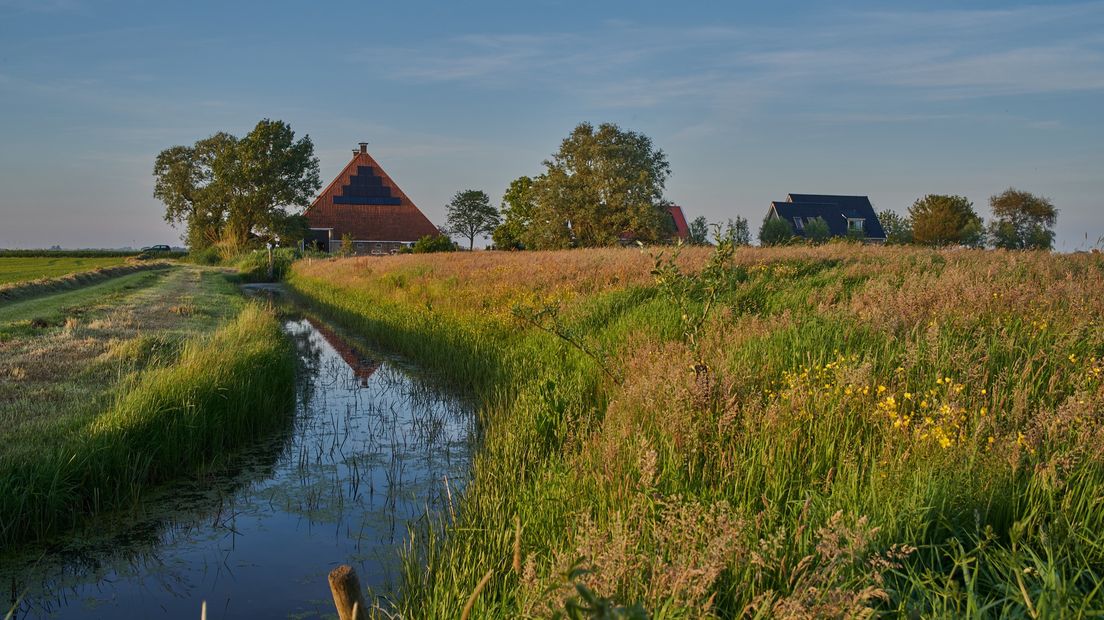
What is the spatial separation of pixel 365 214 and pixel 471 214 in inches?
730

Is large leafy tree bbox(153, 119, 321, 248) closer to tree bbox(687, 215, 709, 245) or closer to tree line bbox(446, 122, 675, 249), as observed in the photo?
tree line bbox(446, 122, 675, 249)

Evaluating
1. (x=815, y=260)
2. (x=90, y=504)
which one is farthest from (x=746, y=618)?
(x=815, y=260)

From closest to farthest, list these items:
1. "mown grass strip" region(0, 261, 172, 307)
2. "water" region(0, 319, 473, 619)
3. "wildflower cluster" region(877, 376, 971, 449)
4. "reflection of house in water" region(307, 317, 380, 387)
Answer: "wildflower cluster" region(877, 376, 971, 449), "water" region(0, 319, 473, 619), "reflection of house in water" region(307, 317, 380, 387), "mown grass strip" region(0, 261, 172, 307)

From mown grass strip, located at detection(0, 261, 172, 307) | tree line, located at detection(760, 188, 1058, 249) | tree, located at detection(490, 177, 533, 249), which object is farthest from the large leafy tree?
tree line, located at detection(760, 188, 1058, 249)

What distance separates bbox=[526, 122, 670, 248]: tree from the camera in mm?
46688

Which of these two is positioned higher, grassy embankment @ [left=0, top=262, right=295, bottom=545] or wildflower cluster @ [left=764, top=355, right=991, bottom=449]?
wildflower cluster @ [left=764, top=355, right=991, bottom=449]

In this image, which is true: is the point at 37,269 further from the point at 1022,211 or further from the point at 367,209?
the point at 1022,211

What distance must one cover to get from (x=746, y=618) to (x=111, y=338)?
1109 cm

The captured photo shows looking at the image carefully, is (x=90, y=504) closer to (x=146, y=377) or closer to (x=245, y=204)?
(x=146, y=377)

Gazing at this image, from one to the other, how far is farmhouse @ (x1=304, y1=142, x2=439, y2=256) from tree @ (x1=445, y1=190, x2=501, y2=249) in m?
14.8

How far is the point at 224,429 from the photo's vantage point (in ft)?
26.6

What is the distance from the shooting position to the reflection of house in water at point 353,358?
43.3 feet

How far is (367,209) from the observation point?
63781 mm

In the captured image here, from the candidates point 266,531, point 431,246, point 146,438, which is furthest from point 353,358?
point 431,246
